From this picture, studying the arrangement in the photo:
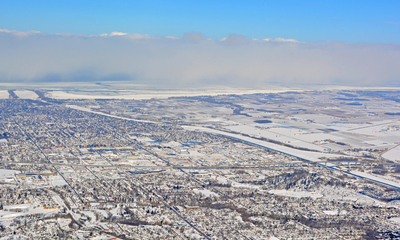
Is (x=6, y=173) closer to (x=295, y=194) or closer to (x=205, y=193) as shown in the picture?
(x=205, y=193)

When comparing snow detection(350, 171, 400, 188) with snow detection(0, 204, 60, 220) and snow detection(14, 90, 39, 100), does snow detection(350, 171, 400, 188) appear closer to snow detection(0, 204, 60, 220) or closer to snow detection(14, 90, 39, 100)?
snow detection(0, 204, 60, 220)

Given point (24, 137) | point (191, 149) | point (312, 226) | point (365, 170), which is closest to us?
point (312, 226)

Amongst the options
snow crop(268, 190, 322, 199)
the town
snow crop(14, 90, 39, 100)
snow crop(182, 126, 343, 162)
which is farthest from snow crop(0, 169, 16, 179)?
snow crop(14, 90, 39, 100)

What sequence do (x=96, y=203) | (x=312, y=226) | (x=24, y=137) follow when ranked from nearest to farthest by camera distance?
(x=312, y=226) → (x=96, y=203) → (x=24, y=137)

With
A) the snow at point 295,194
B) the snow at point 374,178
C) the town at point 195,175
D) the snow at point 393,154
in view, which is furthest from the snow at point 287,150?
the snow at point 295,194

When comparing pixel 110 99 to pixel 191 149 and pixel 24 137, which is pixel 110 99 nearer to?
pixel 24 137

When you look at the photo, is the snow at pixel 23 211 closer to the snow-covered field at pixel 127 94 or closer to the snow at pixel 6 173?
the snow at pixel 6 173

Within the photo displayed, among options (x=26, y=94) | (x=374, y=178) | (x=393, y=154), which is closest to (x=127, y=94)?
(x=26, y=94)

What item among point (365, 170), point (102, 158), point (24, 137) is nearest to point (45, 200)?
point (102, 158)
